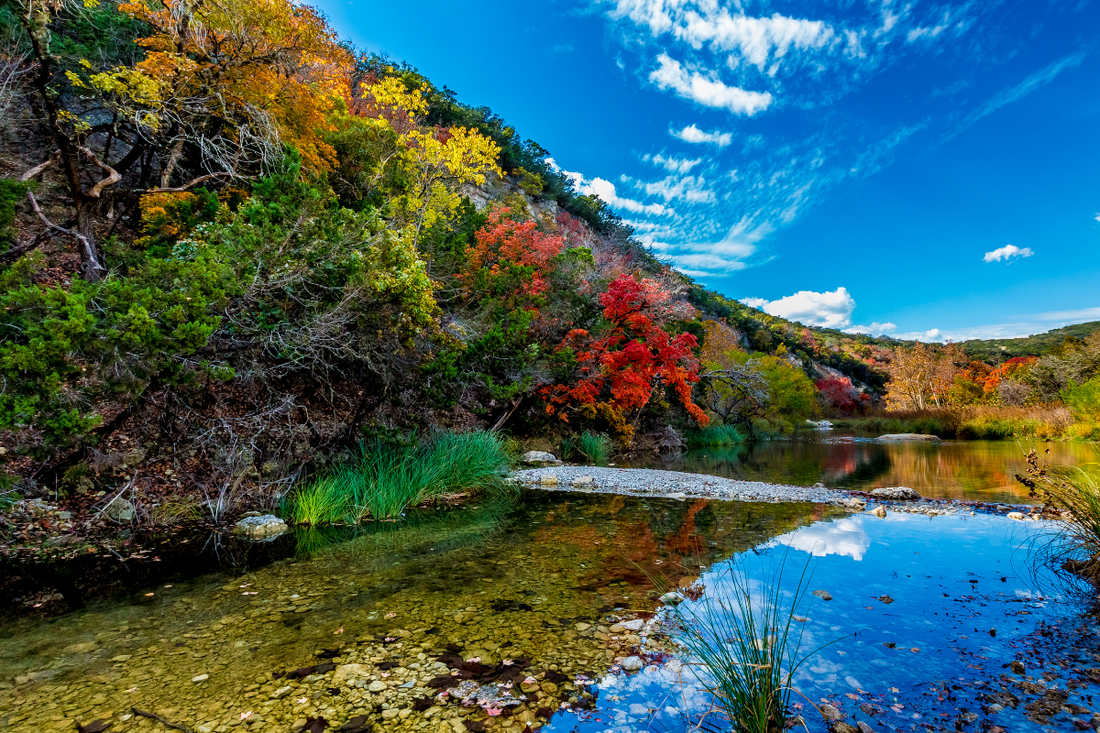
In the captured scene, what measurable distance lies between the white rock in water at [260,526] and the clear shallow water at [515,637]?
2.69 ft

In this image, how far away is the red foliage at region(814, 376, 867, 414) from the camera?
5272 centimetres

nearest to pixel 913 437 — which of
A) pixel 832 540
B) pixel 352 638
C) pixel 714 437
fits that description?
pixel 714 437

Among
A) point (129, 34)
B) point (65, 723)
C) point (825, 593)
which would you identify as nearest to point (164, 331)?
point (65, 723)

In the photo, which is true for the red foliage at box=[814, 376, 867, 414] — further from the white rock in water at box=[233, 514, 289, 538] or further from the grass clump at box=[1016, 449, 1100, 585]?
the white rock in water at box=[233, 514, 289, 538]

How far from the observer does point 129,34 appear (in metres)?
11.1

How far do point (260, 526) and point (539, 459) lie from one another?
838cm

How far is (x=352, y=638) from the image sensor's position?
3479mm

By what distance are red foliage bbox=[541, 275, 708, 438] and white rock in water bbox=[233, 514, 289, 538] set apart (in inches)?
353

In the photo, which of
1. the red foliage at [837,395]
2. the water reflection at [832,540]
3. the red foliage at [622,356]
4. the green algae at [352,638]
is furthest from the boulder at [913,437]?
the green algae at [352,638]

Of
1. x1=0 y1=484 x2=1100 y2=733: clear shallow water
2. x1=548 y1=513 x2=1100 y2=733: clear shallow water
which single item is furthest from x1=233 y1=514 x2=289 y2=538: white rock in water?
x1=548 y1=513 x2=1100 y2=733: clear shallow water

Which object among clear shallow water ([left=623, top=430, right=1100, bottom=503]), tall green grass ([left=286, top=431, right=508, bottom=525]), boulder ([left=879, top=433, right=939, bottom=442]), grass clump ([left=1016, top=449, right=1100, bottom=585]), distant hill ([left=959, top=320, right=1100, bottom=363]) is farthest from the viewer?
distant hill ([left=959, top=320, right=1100, bottom=363])

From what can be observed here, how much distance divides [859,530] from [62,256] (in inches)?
629

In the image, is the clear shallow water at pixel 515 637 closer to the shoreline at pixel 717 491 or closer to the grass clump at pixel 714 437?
the shoreline at pixel 717 491

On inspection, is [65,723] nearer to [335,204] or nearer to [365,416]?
[365,416]
